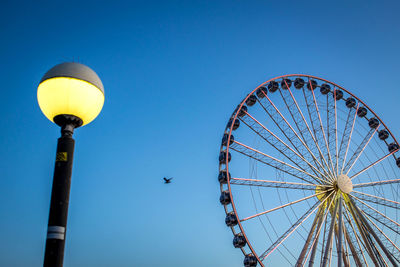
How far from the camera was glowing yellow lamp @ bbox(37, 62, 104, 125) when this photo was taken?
3.29m

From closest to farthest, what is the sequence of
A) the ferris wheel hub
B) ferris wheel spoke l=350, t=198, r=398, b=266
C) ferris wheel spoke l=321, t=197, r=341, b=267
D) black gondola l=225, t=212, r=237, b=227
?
ferris wheel spoke l=321, t=197, r=341, b=267
ferris wheel spoke l=350, t=198, r=398, b=266
black gondola l=225, t=212, r=237, b=227
the ferris wheel hub

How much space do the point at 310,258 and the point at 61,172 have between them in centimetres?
1671

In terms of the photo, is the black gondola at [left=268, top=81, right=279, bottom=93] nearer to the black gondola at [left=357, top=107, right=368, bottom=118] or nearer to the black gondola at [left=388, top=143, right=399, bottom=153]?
the black gondola at [left=357, top=107, right=368, bottom=118]

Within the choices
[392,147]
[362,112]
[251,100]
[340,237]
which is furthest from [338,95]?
[340,237]

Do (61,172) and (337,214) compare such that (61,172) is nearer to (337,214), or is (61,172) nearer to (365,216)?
(337,214)

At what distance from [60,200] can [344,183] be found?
19.4 meters

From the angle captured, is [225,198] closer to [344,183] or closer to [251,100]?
[251,100]

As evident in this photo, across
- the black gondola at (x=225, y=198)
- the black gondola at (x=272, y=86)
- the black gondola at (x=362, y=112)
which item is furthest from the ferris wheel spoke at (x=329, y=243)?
the black gondola at (x=362, y=112)

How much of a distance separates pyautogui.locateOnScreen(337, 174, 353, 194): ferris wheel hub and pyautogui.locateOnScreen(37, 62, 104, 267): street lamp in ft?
61.8

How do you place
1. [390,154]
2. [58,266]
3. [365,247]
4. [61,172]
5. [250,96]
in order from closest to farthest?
1. [58,266]
2. [61,172]
3. [365,247]
4. [250,96]
5. [390,154]

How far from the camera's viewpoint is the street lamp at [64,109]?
316cm

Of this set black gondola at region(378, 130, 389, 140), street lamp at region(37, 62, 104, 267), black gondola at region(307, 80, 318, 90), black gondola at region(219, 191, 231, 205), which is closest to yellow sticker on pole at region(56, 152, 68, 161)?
street lamp at region(37, 62, 104, 267)

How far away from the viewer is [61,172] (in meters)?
3.27

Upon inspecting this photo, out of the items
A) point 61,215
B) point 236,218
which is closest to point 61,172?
point 61,215
